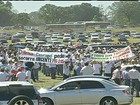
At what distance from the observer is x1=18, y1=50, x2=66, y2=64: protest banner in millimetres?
28469

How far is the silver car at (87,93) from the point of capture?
1792cm

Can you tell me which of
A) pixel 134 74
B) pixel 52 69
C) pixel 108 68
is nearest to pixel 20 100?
pixel 134 74

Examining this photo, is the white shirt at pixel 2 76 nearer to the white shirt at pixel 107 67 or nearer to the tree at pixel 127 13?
the white shirt at pixel 107 67

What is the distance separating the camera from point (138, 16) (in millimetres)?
180375

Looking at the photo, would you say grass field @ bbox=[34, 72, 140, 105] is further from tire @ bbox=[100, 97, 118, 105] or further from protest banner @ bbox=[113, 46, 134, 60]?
tire @ bbox=[100, 97, 118, 105]

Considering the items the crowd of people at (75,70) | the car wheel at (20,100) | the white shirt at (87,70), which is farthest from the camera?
the white shirt at (87,70)

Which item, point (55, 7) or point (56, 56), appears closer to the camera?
point (56, 56)

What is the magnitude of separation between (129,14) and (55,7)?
30417mm

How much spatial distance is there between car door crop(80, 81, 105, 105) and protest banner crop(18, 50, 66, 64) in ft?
33.5

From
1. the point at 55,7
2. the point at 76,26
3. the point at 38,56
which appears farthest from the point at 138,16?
the point at 38,56

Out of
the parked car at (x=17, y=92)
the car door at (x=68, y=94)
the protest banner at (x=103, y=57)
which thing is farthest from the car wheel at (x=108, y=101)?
Answer: the protest banner at (x=103, y=57)

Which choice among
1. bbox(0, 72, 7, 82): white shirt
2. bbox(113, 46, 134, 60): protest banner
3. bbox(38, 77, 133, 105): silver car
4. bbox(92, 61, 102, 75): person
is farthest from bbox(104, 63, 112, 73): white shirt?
bbox(38, 77, 133, 105): silver car

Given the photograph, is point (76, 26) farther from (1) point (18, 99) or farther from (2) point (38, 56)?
(1) point (18, 99)

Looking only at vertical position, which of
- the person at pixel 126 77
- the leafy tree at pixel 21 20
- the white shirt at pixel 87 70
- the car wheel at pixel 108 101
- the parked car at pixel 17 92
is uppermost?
the leafy tree at pixel 21 20
